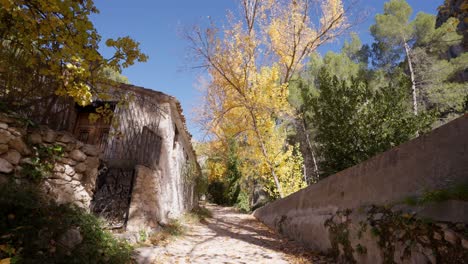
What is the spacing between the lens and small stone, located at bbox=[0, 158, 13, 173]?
3559mm

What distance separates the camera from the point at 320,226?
4.90 meters

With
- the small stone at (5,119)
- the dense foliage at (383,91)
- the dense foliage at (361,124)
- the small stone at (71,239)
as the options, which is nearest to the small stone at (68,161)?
the small stone at (5,119)

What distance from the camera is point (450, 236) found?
2250 millimetres

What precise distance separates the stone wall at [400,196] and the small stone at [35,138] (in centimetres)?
504

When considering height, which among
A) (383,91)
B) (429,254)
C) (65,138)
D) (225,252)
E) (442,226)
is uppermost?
(383,91)

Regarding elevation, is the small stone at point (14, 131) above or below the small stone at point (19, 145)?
above

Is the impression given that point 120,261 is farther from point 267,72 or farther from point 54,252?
point 267,72

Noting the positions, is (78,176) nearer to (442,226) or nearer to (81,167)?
(81,167)

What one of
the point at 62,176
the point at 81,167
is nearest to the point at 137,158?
the point at 81,167

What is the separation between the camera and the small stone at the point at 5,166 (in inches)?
140

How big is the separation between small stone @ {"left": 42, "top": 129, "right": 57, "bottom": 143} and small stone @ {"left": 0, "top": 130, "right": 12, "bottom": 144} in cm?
51

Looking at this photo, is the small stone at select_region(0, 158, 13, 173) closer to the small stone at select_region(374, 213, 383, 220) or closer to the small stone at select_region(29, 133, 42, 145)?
the small stone at select_region(29, 133, 42, 145)

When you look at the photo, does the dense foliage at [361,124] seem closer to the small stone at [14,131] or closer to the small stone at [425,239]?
the small stone at [425,239]

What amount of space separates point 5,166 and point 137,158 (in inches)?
112
